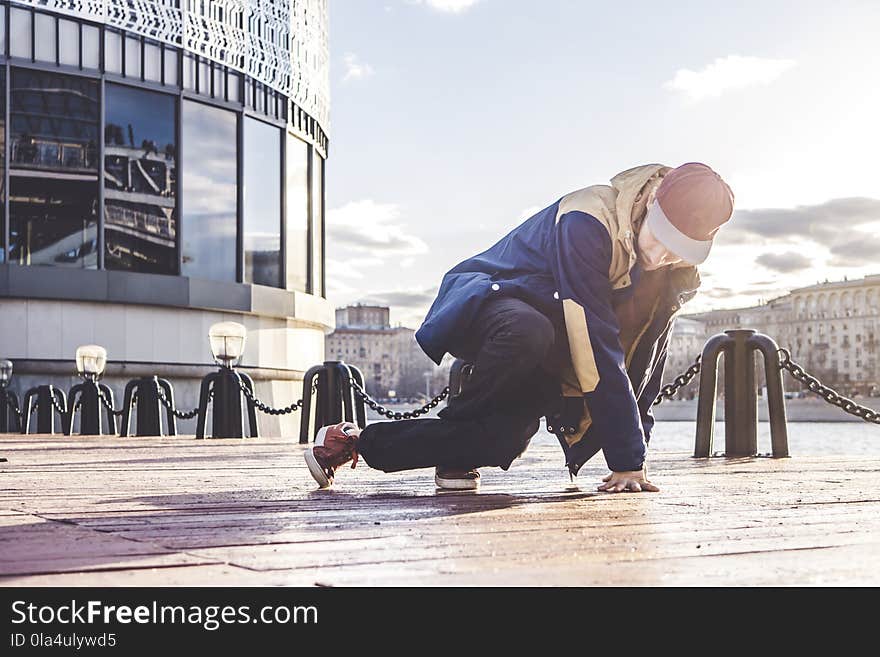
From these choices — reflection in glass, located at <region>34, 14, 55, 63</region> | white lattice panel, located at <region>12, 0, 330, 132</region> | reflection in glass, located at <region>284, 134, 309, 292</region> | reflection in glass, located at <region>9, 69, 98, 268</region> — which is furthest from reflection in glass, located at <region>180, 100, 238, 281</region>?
reflection in glass, located at <region>34, 14, 55, 63</region>

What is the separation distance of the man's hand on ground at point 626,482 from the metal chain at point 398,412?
4361 mm

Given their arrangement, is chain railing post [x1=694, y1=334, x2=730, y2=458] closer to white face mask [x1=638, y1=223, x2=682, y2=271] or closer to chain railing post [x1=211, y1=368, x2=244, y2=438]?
white face mask [x1=638, y1=223, x2=682, y2=271]

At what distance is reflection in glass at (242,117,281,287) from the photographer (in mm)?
23578

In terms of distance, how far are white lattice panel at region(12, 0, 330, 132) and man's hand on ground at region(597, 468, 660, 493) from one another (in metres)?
18.9

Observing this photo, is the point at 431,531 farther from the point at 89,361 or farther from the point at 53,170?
the point at 53,170

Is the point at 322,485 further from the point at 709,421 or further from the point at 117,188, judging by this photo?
the point at 117,188

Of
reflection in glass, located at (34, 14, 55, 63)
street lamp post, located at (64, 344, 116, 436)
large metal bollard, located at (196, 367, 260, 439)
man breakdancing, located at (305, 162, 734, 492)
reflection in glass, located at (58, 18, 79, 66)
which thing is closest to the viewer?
man breakdancing, located at (305, 162, 734, 492)

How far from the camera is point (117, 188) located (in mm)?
21375

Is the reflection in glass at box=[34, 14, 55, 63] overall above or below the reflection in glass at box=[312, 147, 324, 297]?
above

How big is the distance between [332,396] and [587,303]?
7087mm

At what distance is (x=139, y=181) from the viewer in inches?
856

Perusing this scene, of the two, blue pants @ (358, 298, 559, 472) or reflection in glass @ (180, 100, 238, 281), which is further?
reflection in glass @ (180, 100, 238, 281)

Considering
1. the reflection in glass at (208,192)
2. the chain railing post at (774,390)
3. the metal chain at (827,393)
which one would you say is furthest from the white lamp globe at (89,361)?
the metal chain at (827,393)

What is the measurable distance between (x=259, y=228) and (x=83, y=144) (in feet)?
13.9
